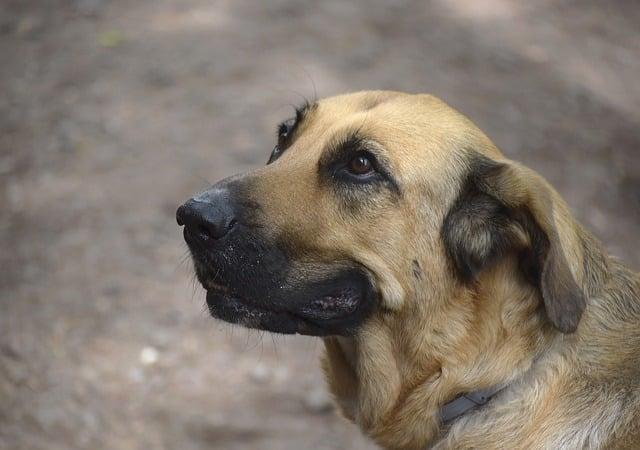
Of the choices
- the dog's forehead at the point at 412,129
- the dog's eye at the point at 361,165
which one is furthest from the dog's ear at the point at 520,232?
the dog's eye at the point at 361,165

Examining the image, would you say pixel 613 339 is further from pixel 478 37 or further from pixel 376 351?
pixel 478 37

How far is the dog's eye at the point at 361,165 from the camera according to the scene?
12.0 feet

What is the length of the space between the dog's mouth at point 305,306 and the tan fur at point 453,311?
8cm

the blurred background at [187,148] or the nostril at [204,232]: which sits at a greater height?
the nostril at [204,232]

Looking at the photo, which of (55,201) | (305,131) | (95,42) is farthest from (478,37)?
(305,131)

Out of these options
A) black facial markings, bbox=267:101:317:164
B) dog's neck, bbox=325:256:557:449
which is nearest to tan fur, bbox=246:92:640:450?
dog's neck, bbox=325:256:557:449

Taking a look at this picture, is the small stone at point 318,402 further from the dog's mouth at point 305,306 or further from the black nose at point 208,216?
the black nose at point 208,216

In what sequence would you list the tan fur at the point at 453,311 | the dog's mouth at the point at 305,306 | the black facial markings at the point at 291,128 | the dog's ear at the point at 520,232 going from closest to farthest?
the dog's ear at the point at 520,232 → the tan fur at the point at 453,311 → the dog's mouth at the point at 305,306 → the black facial markings at the point at 291,128

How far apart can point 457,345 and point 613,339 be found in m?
0.62

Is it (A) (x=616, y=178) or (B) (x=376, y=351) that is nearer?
(B) (x=376, y=351)

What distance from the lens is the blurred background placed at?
5.45m

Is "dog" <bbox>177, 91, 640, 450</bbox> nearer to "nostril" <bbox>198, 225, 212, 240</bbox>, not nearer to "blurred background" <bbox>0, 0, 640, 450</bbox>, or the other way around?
"nostril" <bbox>198, 225, 212, 240</bbox>

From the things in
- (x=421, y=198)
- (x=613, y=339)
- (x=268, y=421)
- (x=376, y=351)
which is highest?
(x=421, y=198)

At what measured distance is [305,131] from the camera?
4070mm
